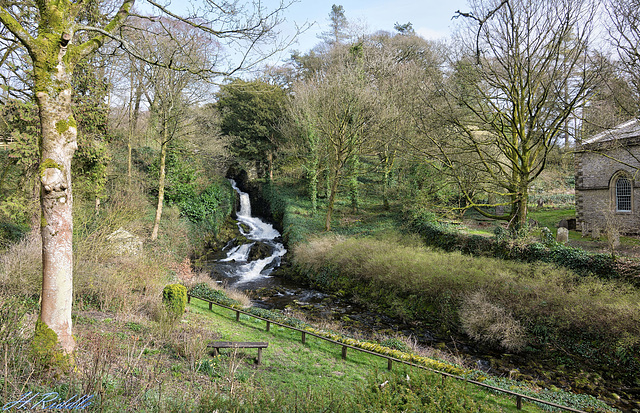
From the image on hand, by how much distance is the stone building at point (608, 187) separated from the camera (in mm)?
17094

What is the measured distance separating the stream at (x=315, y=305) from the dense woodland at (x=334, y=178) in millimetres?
682

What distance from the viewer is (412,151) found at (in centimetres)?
1691

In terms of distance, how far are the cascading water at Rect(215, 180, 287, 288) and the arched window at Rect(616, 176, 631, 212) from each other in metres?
19.3

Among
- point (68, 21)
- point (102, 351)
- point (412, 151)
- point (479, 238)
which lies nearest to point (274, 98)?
point (412, 151)

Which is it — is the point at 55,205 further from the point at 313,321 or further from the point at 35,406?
the point at 313,321

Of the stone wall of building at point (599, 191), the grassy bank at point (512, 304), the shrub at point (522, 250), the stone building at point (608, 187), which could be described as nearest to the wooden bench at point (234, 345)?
the grassy bank at point (512, 304)

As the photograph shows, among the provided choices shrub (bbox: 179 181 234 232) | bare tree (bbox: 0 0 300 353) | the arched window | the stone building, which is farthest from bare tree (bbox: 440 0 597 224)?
shrub (bbox: 179 181 234 232)

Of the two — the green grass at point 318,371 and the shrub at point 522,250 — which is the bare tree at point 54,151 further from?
the shrub at point 522,250

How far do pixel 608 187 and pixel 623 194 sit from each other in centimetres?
76

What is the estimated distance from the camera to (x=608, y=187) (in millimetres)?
18891

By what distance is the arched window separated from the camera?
60.4ft

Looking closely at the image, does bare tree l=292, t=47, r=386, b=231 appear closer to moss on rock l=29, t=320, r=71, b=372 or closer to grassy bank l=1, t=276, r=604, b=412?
grassy bank l=1, t=276, r=604, b=412

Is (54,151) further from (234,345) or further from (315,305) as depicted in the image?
(315,305)

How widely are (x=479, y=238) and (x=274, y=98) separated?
73.8 feet
